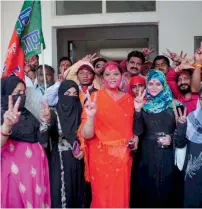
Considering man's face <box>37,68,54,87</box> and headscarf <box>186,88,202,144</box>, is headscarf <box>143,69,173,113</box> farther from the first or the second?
man's face <box>37,68,54,87</box>

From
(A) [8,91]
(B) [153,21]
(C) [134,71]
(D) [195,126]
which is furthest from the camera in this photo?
(B) [153,21]

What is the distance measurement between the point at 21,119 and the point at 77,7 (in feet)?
7.92

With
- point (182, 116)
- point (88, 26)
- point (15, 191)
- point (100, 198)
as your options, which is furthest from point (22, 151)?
point (88, 26)

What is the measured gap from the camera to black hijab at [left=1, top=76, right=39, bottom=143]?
8.46 ft

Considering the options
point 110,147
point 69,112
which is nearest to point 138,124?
point 110,147

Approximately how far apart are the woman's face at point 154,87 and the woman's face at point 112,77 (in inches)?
9.6

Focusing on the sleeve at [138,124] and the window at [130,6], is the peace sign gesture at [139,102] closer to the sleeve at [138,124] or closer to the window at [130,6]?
the sleeve at [138,124]

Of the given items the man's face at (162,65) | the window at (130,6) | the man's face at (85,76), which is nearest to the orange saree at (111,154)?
the man's face at (85,76)

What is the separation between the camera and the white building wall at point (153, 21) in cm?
438

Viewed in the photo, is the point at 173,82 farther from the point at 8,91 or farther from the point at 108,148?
the point at 8,91

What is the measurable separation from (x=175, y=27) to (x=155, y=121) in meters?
1.94

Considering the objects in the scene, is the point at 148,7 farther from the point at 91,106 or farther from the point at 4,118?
the point at 4,118

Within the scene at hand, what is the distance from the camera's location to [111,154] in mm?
2799

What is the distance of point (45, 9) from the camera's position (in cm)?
464
